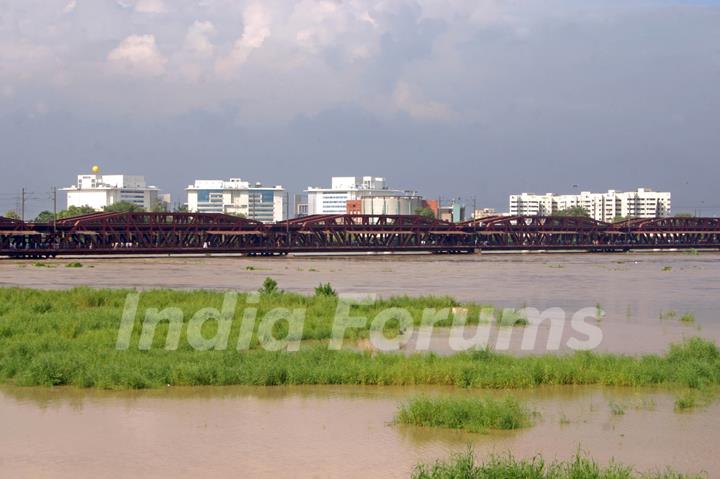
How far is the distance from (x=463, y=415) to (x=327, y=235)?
7301cm

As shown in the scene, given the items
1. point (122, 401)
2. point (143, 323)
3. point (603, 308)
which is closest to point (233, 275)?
point (603, 308)

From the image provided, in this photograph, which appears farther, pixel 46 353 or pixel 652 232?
pixel 652 232

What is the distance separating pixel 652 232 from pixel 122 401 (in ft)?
301

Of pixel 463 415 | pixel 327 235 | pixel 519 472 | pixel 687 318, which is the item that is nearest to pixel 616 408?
pixel 463 415

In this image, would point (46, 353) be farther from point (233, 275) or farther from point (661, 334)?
point (233, 275)

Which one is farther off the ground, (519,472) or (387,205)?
(387,205)

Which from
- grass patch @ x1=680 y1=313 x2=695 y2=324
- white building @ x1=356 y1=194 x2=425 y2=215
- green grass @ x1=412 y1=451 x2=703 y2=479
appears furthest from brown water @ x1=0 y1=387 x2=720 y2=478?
white building @ x1=356 y1=194 x2=425 y2=215

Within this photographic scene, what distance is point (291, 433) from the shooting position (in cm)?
1196

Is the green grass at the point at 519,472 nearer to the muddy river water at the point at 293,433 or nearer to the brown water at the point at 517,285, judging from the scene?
the muddy river water at the point at 293,433

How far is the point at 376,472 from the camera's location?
10195 millimetres

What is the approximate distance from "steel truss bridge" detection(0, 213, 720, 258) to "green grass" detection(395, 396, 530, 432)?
57.0m

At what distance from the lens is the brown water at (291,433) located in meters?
10.5

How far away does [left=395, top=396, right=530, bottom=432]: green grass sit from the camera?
11.9 m

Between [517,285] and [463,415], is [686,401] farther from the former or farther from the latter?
[517,285]
